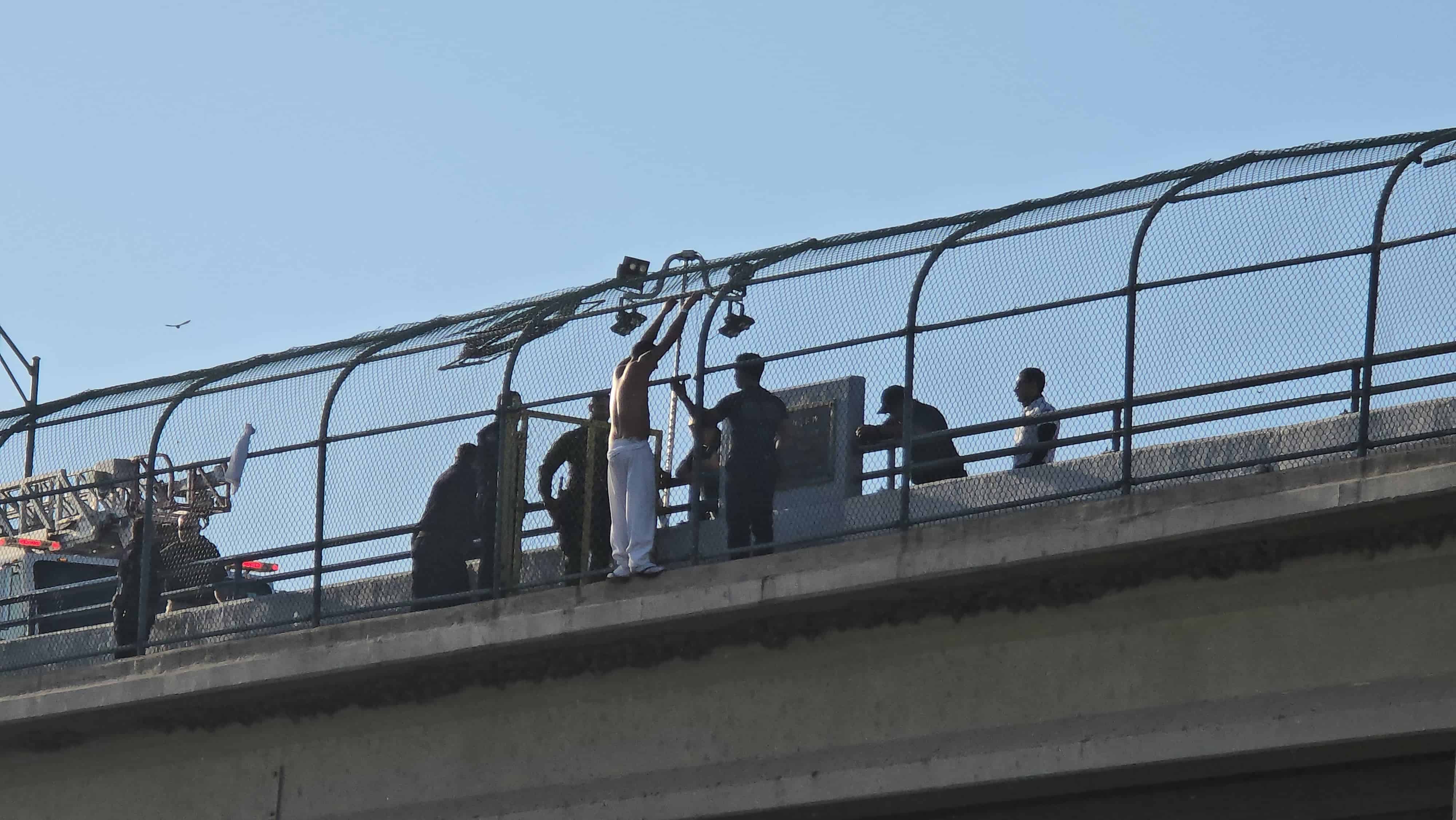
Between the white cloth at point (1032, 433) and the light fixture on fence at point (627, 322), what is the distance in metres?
2.70

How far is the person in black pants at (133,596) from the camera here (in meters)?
18.5

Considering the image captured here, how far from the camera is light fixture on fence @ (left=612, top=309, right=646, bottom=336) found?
15.9m

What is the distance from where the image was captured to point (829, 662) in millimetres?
14406

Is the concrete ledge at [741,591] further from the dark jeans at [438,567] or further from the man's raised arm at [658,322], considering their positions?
the man's raised arm at [658,322]

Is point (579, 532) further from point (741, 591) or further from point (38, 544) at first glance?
point (38, 544)

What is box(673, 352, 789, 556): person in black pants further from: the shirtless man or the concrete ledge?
the concrete ledge

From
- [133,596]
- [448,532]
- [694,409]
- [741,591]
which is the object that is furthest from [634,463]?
[133,596]

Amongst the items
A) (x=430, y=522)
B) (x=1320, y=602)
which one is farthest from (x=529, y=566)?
(x=1320, y=602)

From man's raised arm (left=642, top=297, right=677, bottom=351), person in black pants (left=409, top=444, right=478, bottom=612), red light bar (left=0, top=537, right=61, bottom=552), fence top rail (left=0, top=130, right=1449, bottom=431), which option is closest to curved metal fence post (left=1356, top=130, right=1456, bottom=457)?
fence top rail (left=0, top=130, right=1449, bottom=431)

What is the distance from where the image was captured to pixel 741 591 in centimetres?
1433

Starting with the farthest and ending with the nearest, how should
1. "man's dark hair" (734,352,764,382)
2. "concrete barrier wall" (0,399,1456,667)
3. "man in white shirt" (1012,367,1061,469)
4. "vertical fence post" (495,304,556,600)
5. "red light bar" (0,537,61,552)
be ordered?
1. "red light bar" (0,537,61,552)
2. "vertical fence post" (495,304,556,600)
3. "man's dark hair" (734,352,764,382)
4. "man in white shirt" (1012,367,1061,469)
5. "concrete barrier wall" (0,399,1456,667)

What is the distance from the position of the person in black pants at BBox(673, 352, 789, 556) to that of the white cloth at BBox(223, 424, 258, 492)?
4230mm

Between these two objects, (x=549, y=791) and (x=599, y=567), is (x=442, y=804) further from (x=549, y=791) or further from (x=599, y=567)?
(x=599, y=567)

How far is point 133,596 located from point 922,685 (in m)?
7.58
